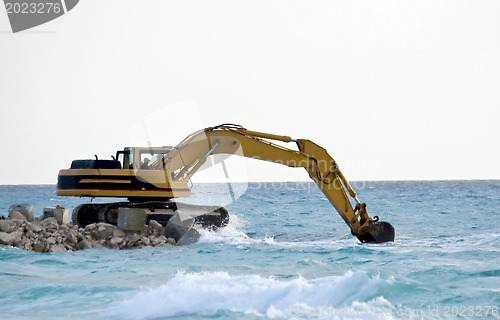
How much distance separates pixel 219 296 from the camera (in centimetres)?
1008

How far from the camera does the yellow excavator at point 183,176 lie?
1797 centimetres

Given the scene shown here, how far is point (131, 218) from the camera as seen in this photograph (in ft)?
57.4

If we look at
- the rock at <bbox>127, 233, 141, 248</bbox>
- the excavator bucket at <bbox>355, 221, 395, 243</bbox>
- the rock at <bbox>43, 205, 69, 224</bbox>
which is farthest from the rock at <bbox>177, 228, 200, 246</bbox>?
the excavator bucket at <bbox>355, 221, 395, 243</bbox>

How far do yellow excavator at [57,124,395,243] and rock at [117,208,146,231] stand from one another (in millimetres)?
656

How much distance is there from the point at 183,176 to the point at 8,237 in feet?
15.5

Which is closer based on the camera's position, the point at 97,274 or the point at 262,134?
the point at 97,274

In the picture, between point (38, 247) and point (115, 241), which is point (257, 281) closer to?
point (115, 241)

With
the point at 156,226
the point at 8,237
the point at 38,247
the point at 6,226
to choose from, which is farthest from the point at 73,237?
the point at 156,226

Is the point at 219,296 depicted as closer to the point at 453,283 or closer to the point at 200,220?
the point at 453,283

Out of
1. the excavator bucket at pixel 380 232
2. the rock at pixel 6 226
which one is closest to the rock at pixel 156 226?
the rock at pixel 6 226

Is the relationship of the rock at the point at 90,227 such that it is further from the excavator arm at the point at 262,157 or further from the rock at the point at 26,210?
the rock at the point at 26,210

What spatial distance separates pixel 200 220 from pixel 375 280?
9144mm

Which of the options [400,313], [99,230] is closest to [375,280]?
[400,313]

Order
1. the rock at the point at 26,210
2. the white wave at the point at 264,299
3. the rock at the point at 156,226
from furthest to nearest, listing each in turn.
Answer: the rock at the point at 26,210
the rock at the point at 156,226
the white wave at the point at 264,299
